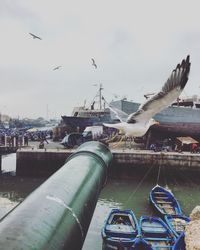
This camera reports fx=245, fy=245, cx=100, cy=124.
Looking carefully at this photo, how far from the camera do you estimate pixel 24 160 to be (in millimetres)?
21125

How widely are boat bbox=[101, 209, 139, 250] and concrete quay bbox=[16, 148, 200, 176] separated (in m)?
9.31

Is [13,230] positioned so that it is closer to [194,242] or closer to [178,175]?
[194,242]

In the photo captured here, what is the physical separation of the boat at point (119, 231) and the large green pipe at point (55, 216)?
14.2 ft

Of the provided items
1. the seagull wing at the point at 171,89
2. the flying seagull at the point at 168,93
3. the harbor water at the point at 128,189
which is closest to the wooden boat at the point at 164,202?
the harbor water at the point at 128,189

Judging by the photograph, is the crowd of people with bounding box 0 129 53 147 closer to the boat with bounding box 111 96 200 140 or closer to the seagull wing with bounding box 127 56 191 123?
the boat with bounding box 111 96 200 140

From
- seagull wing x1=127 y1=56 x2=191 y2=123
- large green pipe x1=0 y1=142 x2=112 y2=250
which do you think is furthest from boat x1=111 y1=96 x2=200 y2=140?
large green pipe x1=0 y1=142 x2=112 y2=250

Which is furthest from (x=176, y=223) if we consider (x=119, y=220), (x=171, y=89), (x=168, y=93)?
(x=171, y=89)

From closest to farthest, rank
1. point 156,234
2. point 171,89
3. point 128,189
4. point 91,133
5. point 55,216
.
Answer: point 55,216 < point 171,89 < point 156,234 < point 128,189 < point 91,133

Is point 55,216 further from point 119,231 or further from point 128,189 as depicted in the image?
point 128,189

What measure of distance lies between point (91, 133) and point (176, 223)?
22.3m

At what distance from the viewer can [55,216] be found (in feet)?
9.43

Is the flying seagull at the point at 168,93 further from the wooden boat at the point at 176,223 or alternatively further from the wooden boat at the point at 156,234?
the wooden boat at the point at 176,223

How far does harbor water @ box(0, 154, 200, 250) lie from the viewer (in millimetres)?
13844

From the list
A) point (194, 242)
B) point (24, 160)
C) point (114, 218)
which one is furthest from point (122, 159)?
point (194, 242)
